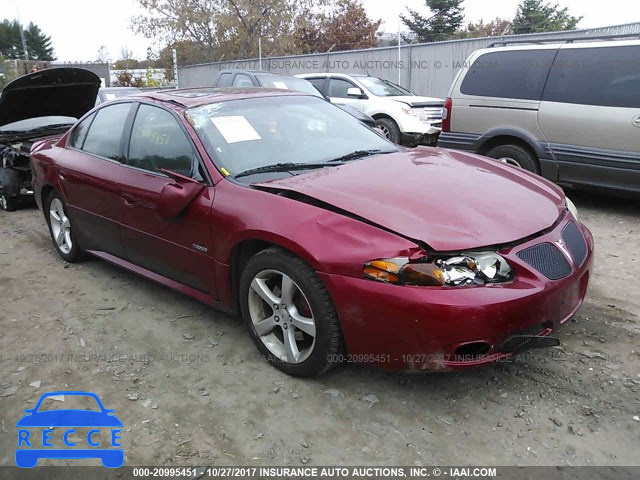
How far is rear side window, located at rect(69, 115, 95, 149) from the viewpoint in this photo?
4.66m

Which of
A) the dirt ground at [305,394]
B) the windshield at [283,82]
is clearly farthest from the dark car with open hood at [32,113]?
the windshield at [283,82]

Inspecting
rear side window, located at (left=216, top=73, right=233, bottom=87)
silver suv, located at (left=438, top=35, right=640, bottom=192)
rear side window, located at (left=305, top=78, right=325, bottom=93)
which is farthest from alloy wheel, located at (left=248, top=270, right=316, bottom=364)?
rear side window, located at (left=305, top=78, right=325, bottom=93)

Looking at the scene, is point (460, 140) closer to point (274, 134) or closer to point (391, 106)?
point (391, 106)

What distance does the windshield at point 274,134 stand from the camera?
344cm

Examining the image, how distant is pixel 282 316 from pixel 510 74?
489 centimetres

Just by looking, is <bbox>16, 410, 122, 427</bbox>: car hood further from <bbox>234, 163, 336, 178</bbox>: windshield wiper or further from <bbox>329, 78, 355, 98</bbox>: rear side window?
<bbox>329, 78, 355, 98</bbox>: rear side window

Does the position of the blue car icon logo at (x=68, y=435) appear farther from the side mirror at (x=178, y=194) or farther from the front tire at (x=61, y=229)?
the front tire at (x=61, y=229)

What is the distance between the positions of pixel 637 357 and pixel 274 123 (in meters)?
2.66

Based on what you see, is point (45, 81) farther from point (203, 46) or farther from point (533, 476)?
point (203, 46)

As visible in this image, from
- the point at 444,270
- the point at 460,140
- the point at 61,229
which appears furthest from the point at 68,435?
the point at 460,140

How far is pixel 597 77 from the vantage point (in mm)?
5785

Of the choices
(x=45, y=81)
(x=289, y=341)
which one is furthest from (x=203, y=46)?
(x=289, y=341)

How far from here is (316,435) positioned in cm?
261

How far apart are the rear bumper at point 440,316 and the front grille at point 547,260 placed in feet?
0.11
